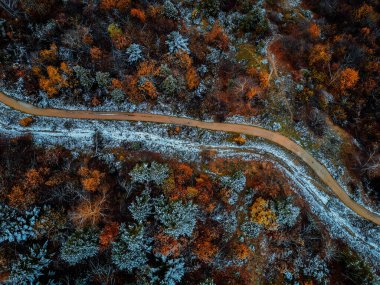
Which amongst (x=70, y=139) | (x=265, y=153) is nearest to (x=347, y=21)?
(x=265, y=153)

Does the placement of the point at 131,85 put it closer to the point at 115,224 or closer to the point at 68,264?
Result: the point at 115,224

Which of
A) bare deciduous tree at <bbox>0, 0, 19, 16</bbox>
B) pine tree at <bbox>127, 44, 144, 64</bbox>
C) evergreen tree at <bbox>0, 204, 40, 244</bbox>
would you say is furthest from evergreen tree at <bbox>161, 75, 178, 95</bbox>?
bare deciduous tree at <bbox>0, 0, 19, 16</bbox>

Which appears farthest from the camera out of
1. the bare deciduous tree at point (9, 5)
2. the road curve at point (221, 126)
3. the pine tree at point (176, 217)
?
the bare deciduous tree at point (9, 5)

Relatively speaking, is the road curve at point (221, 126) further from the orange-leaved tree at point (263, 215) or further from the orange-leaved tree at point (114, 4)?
the orange-leaved tree at point (114, 4)

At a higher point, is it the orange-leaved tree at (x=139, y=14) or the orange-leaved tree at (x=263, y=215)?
the orange-leaved tree at (x=139, y=14)

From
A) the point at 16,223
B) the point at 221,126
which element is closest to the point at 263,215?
the point at 221,126

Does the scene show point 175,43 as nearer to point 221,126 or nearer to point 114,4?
point 114,4

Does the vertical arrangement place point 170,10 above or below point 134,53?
above

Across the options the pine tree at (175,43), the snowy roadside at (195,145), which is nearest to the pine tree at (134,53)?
the pine tree at (175,43)
